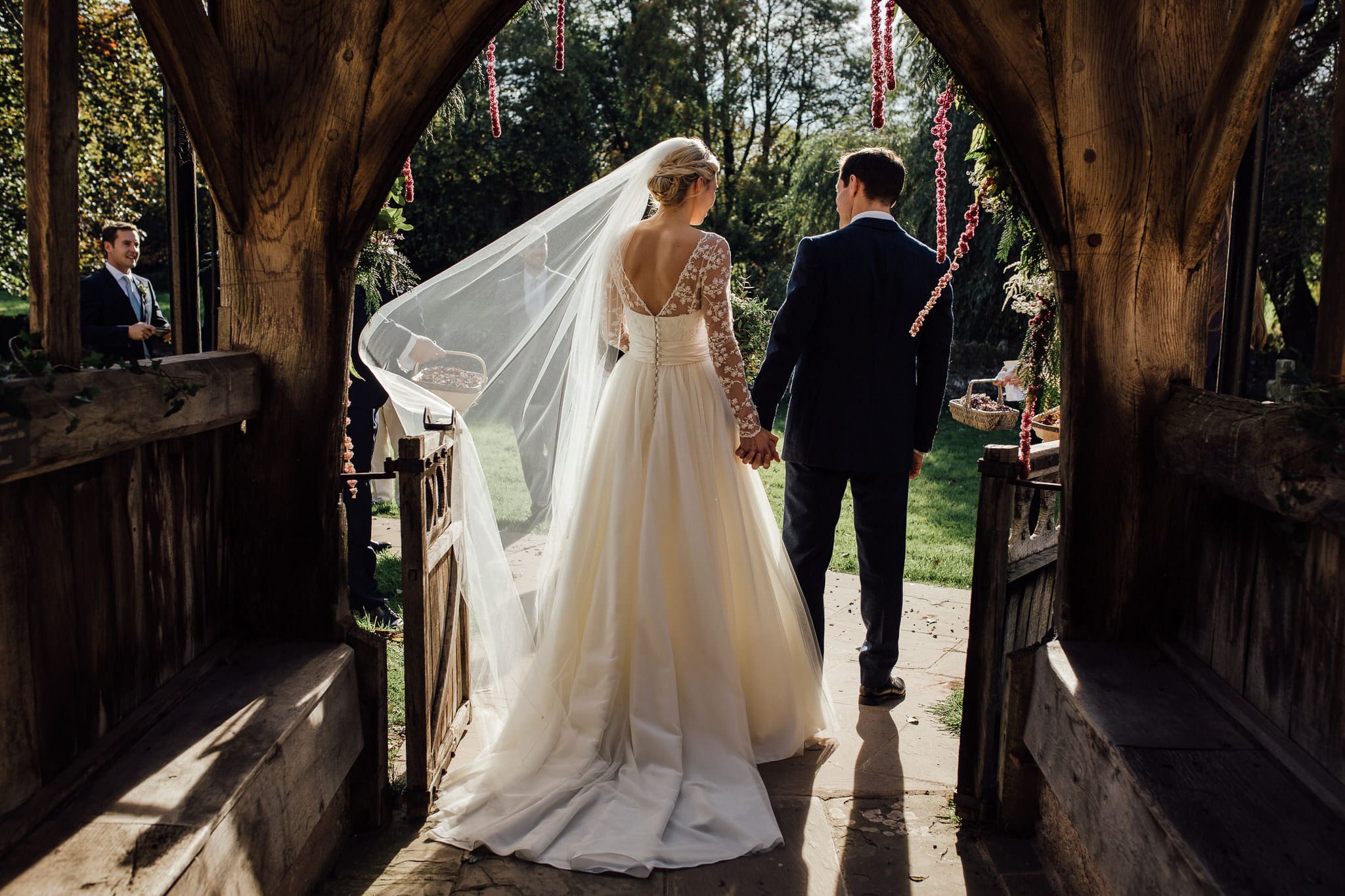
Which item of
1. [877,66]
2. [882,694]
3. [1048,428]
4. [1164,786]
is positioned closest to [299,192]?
[877,66]

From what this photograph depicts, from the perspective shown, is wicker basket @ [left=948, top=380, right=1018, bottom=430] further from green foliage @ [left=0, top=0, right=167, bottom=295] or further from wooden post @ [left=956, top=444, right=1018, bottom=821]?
green foliage @ [left=0, top=0, right=167, bottom=295]

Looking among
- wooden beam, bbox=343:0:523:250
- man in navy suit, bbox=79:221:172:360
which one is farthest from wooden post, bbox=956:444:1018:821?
man in navy suit, bbox=79:221:172:360

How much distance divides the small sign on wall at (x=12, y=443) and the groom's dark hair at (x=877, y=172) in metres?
3.04

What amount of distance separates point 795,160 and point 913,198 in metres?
6.37

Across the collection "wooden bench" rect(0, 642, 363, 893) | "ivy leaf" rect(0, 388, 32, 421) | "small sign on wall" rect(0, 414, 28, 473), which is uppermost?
"ivy leaf" rect(0, 388, 32, 421)

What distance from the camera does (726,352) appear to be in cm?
364

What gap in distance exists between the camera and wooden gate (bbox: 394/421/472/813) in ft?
9.70

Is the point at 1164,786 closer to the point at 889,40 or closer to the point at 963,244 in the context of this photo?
the point at 963,244

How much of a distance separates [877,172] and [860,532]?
143 cm

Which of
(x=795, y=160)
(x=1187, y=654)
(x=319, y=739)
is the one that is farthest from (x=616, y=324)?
(x=795, y=160)

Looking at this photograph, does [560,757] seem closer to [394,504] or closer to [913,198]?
[394,504]

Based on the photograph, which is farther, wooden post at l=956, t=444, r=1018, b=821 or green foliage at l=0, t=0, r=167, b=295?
green foliage at l=0, t=0, r=167, b=295

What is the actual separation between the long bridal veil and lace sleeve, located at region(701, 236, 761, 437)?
1.41 ft

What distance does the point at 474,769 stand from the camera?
324cm
